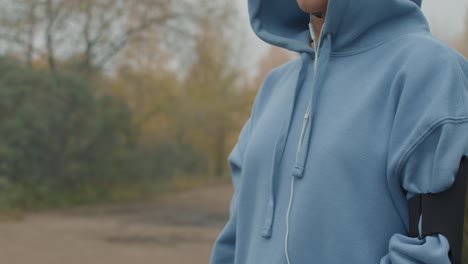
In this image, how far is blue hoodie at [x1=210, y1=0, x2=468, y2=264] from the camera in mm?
1208

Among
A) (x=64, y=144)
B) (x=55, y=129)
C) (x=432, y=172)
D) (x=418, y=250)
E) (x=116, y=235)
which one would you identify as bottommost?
(x=116, y=235)

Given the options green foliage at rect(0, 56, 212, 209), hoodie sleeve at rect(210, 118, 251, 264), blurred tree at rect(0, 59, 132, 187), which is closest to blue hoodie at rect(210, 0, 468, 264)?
hoodie sleeve at rect(210, 118, 251, 264)

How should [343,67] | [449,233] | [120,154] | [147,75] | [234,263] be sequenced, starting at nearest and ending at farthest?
[449,233], [343,67], [234,263], [120,154], [147,75]

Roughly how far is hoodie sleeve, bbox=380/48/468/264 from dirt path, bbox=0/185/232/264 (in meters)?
6.75

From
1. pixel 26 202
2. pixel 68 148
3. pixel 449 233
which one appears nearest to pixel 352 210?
pixel 449 233

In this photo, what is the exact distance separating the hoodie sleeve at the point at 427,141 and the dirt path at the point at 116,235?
22.1 feet

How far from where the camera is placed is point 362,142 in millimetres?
1276

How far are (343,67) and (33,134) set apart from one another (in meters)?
11.5

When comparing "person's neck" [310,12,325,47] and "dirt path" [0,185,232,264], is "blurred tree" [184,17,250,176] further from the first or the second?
"person's neck" [310,12,325,47]

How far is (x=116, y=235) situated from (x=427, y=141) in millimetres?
9033

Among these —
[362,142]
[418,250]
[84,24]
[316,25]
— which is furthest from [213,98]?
[418,250]

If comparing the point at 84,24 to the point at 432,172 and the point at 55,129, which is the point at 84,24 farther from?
the point at 432,172

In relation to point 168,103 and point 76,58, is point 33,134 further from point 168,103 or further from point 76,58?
point 168,103

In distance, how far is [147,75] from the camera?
50.2ft
